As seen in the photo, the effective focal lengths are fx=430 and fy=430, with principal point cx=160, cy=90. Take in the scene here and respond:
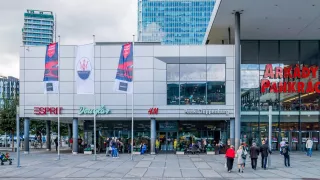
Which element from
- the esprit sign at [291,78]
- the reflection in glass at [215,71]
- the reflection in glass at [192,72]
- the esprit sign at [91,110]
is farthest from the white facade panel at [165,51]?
the esprit sign at [291,78]

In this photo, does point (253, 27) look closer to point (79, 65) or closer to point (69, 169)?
point (79, 65)

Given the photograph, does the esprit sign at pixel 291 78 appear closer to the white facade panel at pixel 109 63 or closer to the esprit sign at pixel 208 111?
the esprit sign at pixel 208 111

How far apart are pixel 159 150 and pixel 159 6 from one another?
457 ft

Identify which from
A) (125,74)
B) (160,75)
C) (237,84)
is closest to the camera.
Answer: (125,74)

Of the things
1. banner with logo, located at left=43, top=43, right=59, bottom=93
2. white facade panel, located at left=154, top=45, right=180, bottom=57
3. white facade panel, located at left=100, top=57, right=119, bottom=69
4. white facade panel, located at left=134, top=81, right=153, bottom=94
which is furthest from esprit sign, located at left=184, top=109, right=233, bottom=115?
banner with logo, located at left=43, top=43, right=59, bottom=93

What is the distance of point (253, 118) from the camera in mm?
45625

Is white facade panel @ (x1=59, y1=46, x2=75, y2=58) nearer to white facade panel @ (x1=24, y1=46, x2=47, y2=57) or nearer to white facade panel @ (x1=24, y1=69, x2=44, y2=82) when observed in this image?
white facade panel @ (x1=24, y1=46, x2=47, y2=57)

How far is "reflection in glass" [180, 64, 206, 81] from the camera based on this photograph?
1657 inches

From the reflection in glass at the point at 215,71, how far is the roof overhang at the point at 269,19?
13.8ft

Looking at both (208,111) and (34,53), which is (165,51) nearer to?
(208,111)

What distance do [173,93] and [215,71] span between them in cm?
464

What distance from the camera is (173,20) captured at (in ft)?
592

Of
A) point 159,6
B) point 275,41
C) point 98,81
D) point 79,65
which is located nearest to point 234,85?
point 275,41

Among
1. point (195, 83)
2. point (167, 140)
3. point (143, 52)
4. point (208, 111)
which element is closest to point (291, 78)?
point (208, 111)
